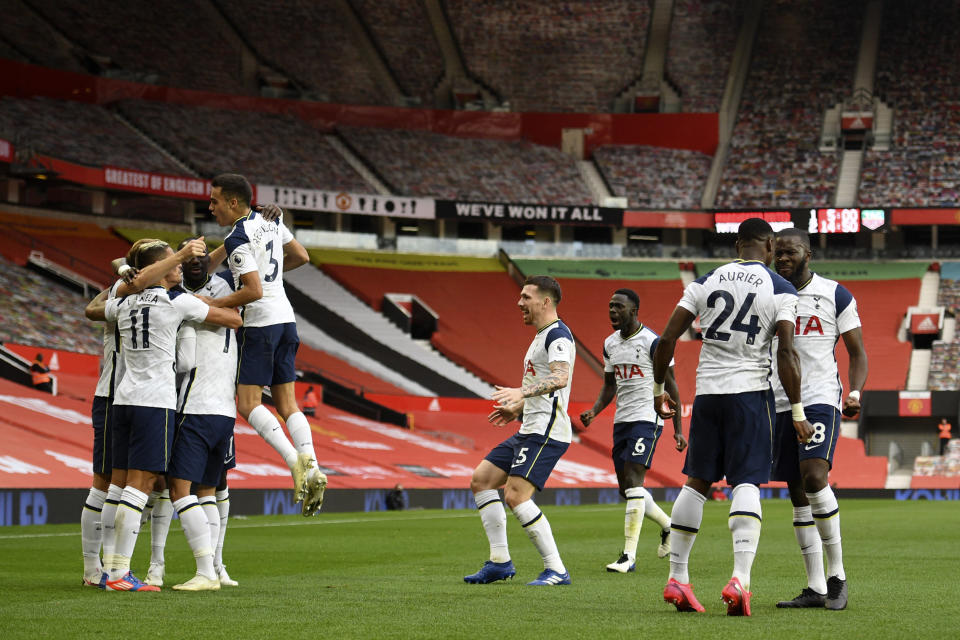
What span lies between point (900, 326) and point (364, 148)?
26618mm

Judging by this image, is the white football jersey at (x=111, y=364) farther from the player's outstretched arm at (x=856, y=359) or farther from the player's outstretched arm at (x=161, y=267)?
the player's outstretched arm at (x=856, y=359)

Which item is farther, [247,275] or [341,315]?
[341,315]

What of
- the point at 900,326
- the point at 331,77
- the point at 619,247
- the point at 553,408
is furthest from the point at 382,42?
the point at 553,408

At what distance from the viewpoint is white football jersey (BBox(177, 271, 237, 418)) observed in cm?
914

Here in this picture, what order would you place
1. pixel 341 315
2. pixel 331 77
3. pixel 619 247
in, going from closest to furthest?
pixel 341 315 < pixel 619 247 < pixel 331 77

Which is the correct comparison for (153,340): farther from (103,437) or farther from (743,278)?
(743,278)

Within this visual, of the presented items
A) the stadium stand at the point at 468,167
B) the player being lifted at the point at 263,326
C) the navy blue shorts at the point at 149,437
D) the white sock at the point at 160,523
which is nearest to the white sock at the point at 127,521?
the navy blue shorts at the point at 149,437

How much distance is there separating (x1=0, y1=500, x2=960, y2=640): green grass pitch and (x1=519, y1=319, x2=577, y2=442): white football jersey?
1.32 m

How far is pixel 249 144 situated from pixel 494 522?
47511mm

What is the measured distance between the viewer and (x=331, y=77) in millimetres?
61094

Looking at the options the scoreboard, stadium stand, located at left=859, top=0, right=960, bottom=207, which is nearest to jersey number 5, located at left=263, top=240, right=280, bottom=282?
the scoreboard

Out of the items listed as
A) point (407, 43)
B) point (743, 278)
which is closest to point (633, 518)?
point (743, 278)

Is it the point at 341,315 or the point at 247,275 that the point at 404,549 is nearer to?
the point at 247,275

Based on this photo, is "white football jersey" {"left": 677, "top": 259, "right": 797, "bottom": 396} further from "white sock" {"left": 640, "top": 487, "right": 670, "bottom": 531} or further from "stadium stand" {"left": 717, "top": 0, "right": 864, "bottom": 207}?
"stadium stand" {"left": 717, "top": 0, "right": 864, "bottom": 207}
